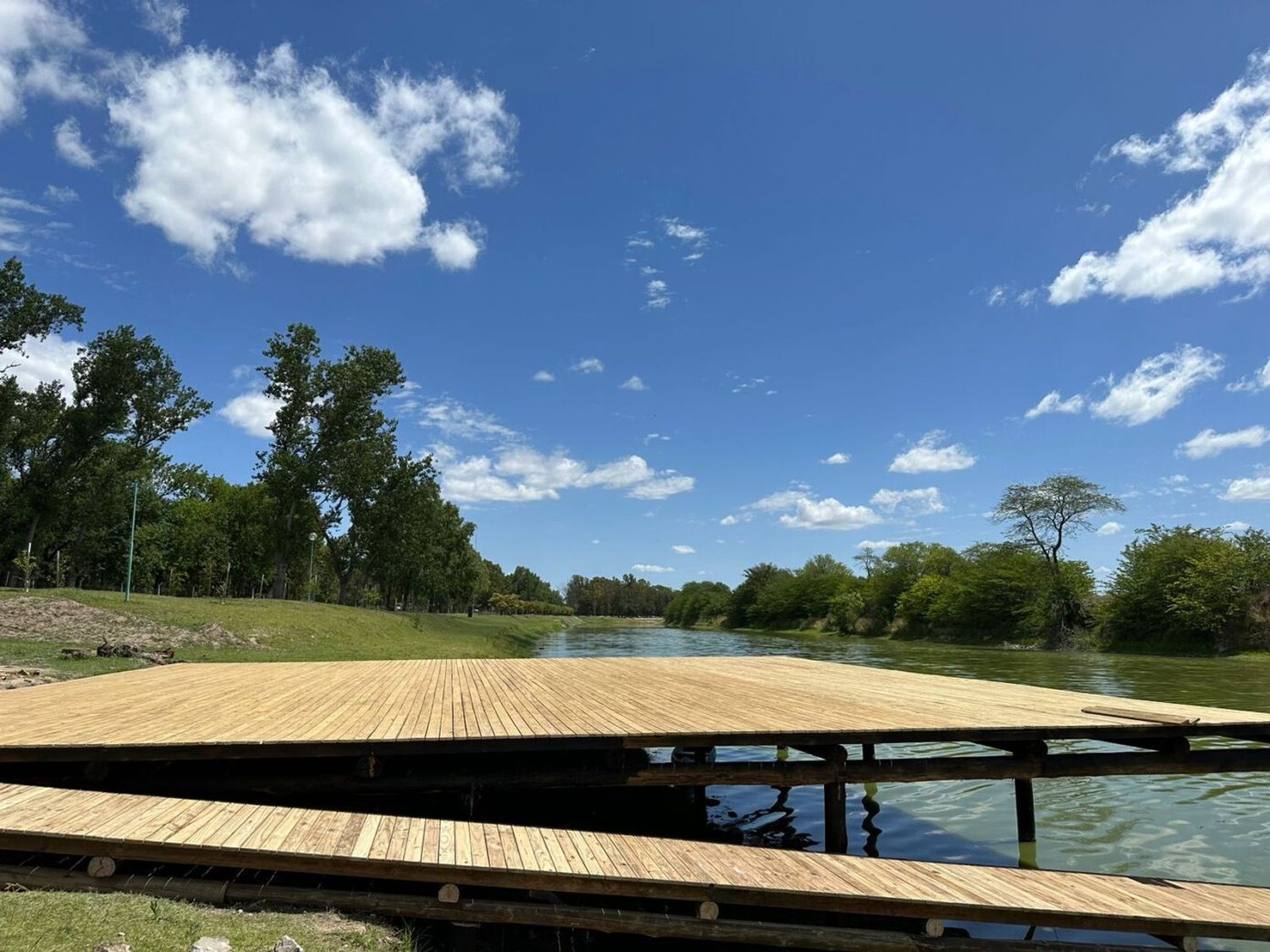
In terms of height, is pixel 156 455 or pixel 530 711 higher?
pixel 156 455

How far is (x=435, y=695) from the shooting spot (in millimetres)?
9477

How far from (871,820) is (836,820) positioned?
8.76ft

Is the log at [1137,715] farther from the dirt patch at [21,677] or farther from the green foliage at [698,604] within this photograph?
the green foliage at [698,604]

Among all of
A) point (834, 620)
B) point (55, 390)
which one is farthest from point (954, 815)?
point (834, 620)

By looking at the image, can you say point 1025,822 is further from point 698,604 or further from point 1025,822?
point 698,604

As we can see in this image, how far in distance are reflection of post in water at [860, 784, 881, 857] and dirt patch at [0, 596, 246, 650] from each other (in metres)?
18.5

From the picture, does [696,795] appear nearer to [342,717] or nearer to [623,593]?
[342,717]

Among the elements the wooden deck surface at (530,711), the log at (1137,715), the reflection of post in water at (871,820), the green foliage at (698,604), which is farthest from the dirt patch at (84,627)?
the green foliage at (698,604)

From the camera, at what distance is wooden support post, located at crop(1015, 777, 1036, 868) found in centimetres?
813

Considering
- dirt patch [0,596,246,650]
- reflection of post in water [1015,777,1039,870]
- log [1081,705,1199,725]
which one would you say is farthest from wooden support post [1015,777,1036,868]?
dirt patch [0,596,246,650]

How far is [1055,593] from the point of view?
52750mm

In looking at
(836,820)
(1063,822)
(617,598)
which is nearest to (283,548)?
(836,820)

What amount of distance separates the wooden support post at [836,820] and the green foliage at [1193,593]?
42853 mm

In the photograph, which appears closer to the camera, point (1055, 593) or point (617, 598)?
point (1055, 593)
